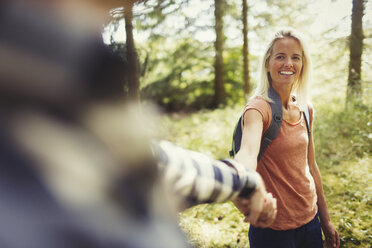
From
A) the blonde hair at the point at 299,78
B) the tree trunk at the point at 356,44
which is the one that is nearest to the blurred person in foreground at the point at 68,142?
the blonde hair at the point at 299,78

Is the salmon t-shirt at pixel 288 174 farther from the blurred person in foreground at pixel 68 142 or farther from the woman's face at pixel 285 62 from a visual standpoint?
the blurred person in foreground at pixel 68 142

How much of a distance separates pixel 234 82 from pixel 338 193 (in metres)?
11.2

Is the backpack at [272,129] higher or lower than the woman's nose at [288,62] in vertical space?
lower

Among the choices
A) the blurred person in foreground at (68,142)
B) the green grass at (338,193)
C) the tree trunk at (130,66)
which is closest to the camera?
the blurred person in foreground at (68,142)

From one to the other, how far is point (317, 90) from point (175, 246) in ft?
29.9

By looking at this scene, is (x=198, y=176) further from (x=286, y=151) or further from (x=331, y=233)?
(x=331, y=233)

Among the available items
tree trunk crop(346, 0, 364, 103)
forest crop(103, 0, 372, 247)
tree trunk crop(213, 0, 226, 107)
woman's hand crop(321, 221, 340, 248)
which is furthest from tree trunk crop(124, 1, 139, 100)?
tree trunk crop(213, 0, 226, 107)

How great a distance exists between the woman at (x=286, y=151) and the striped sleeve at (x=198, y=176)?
1.63 feet

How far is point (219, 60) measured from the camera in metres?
13.1

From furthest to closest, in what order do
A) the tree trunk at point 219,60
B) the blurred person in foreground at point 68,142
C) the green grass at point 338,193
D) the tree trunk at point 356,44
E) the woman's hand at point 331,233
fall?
the tree trunk at point 219,60 → the tree trunk at point 356,44 → the green grass at point 338,193 → the woman's hand at point 331,233 → the blurred person in foreground at point 68,142

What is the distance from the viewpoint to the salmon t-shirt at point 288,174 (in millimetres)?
1706

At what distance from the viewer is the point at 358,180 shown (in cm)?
400

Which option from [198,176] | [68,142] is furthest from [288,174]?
[68,142]

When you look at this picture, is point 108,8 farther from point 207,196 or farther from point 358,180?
point 358,180
